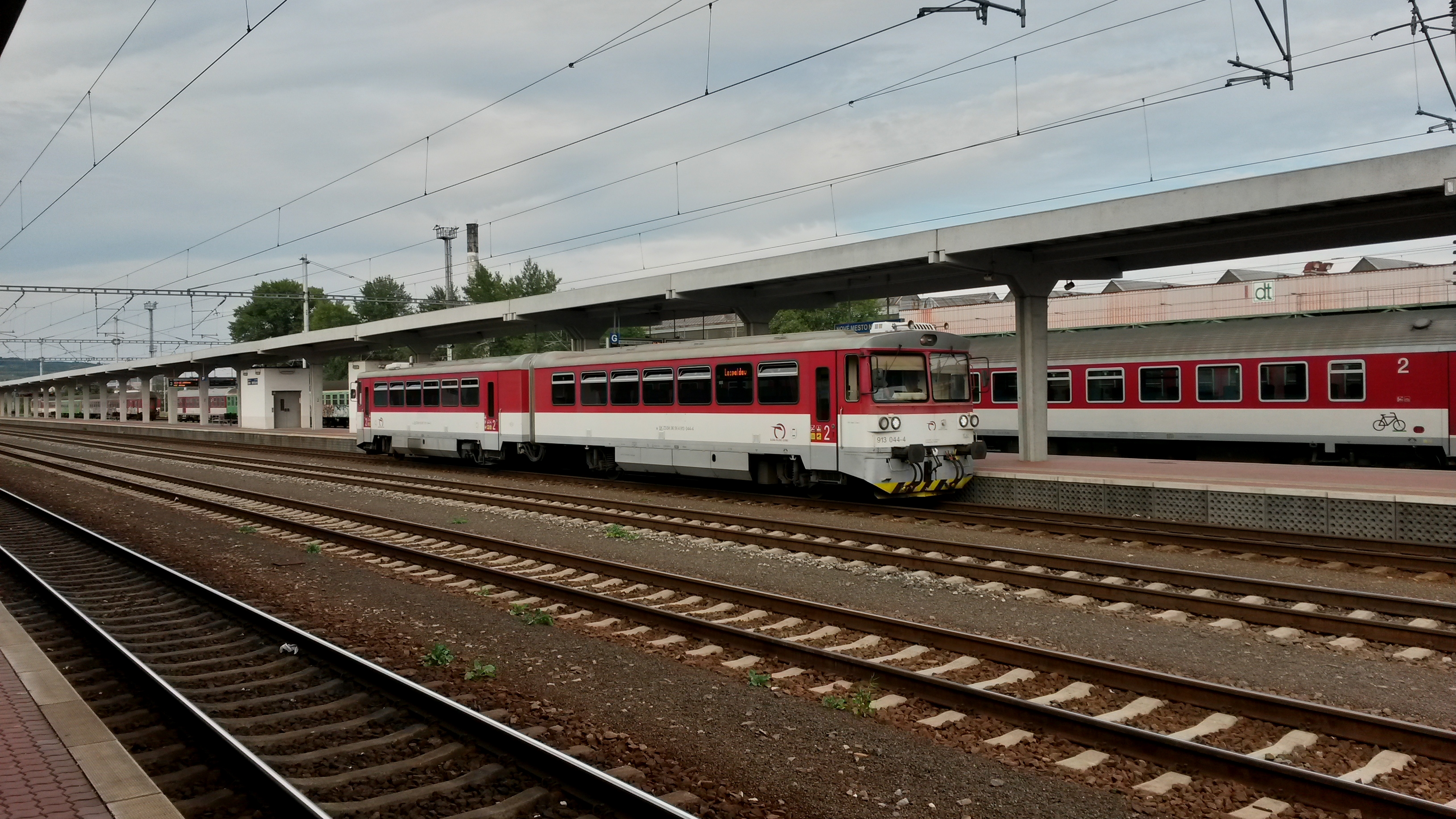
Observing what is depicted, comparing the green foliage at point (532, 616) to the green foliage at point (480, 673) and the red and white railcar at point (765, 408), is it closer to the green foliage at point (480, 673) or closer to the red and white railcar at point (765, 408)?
the green foliage at point (480, 673)

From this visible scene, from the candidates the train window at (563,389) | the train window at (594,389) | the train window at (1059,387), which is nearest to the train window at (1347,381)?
the train window at (1059,387)

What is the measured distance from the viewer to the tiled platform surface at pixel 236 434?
38.7 m

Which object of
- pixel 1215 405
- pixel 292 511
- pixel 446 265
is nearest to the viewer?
pixel 292 511

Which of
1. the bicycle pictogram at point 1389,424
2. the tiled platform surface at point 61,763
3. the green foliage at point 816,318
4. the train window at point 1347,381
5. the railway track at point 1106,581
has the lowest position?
the railway track at point 1106,581

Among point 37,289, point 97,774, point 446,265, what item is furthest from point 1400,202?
point 446,265

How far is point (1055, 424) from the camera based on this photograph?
84.4 ft

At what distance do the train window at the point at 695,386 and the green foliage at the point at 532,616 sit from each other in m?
9.36

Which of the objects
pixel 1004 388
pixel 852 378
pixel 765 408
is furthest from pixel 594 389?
pixel 1004 388

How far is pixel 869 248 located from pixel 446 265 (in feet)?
217

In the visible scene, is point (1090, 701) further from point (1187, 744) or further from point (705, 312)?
point (705, 312)

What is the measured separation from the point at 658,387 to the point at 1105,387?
11.8 metres

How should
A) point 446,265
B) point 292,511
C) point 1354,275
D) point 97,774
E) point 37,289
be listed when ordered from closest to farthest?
point 97,774, point 292,511, point 37,289, point 1354,275, point 446,265

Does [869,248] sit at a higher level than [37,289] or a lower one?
lower

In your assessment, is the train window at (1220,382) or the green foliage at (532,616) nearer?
the green foliage at (532,616)
